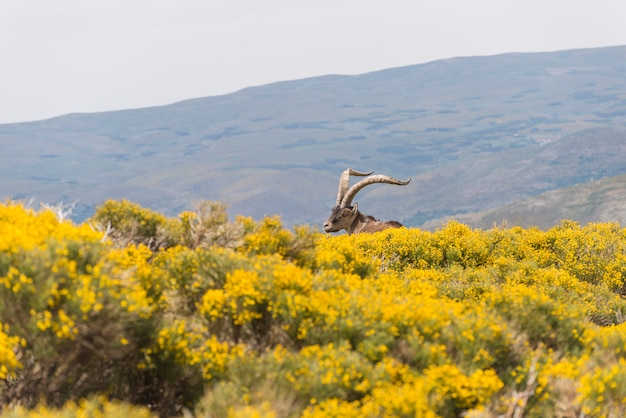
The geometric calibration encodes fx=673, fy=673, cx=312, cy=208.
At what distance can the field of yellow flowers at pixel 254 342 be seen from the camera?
613cm

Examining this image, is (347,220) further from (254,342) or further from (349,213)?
(254,342)

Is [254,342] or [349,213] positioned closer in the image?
[254,342]

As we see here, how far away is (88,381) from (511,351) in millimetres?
4578

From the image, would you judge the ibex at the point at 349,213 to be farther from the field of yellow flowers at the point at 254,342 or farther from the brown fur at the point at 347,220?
the field of yellow flowers at the point at 254,342

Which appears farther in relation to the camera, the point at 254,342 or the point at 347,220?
the point at 347,220

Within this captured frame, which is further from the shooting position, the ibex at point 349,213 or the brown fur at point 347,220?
the brown fur at point 347,220

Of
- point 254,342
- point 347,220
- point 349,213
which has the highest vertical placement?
point 254,342

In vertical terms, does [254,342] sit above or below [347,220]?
above

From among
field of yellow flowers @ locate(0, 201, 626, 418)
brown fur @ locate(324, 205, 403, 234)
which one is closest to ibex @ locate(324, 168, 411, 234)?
brown fur @ locate(324, 205, 403, 234)

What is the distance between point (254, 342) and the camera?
7344mm

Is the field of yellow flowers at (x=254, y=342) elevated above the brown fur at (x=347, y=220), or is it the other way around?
the field of yellow flowers at (x=254, y=342)

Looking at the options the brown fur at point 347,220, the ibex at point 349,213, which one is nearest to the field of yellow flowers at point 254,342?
the ibex at point 349,213

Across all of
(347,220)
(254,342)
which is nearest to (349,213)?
(347,220)

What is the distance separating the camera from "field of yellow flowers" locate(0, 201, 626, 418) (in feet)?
20.1
